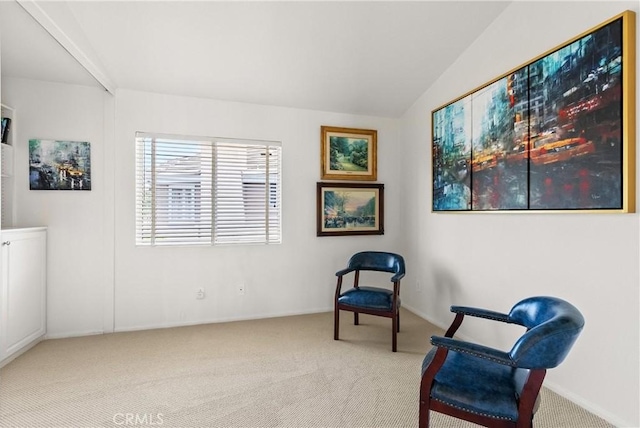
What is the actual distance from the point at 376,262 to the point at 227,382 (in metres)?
1.87

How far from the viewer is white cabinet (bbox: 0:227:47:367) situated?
8.04ft

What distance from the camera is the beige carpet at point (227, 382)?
1887mm

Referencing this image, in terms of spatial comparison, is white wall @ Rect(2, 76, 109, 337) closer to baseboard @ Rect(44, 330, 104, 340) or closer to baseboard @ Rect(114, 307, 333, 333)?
baseboard @ Rect(44, 330, 104, 340)

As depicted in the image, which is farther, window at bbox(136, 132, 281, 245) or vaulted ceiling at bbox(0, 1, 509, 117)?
window at bbox(136, 132, 281, 245)

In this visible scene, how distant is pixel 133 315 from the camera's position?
327 centimetres

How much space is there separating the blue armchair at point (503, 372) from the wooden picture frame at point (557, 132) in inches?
36.7

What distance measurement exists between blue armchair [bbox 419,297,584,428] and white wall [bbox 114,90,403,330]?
231 cm

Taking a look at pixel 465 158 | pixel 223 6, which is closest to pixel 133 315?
pixel 223 6

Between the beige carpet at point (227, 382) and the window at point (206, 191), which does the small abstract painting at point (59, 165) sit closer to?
the window at point (206, 191)

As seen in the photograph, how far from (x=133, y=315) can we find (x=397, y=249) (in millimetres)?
3253

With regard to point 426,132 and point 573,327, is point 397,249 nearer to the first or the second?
point 426,132

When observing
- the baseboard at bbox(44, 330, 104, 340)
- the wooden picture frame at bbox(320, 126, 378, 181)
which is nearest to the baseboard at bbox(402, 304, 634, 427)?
the wooden picture frame at bbox(320, 126, 378, 181)

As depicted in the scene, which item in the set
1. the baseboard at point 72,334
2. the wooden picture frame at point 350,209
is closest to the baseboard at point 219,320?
the baseboard at point 72,334

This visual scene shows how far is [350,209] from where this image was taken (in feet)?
13.0
